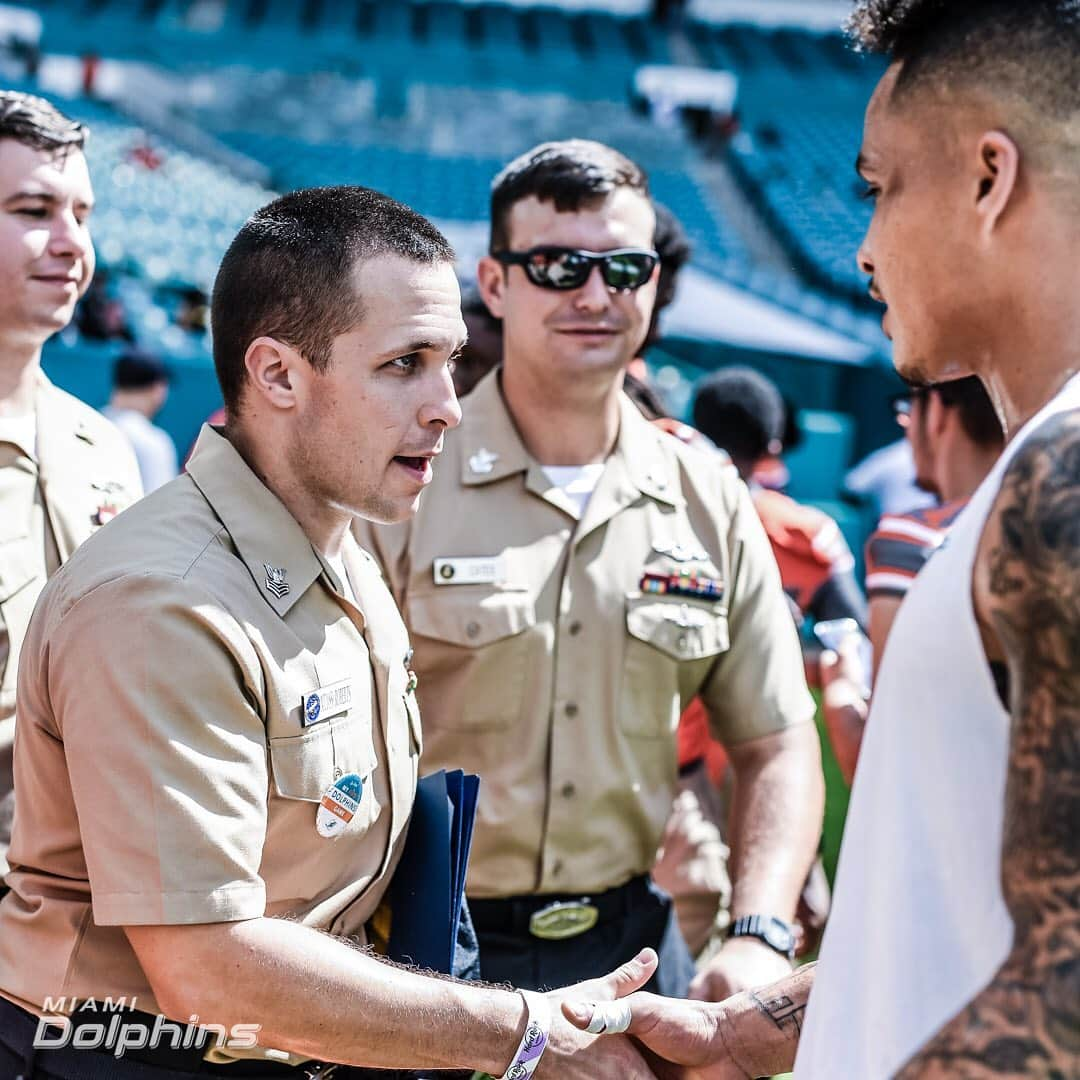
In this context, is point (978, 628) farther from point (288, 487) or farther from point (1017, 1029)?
point (288, 487)

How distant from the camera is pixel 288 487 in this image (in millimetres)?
1910

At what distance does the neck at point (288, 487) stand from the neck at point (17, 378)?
2.89 feet

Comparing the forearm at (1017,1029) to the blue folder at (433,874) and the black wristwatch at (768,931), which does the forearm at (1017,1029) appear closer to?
the blue folder at (433,874)

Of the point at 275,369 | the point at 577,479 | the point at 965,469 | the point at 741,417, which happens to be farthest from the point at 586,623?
the point at 741,417

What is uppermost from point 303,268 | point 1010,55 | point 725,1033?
point 1010,55

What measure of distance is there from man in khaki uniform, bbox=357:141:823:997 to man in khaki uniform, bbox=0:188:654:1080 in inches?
21.4

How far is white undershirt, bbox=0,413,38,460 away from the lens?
2510 millimetres

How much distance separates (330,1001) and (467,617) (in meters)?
1.03

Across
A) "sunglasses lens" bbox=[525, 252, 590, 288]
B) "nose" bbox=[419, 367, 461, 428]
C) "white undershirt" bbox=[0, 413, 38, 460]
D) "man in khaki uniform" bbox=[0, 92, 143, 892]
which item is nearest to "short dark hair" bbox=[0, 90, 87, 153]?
"man in khaki uniform" bbox=[0, 92, 143, 892]

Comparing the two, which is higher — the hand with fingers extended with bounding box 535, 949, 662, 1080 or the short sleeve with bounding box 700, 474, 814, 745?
the short sleeve with bounding box 700, 474, 814, 745

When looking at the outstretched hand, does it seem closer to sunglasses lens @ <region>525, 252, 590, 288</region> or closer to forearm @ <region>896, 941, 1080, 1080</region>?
forearm @ <region>896, 941, 1080, 1080</region>

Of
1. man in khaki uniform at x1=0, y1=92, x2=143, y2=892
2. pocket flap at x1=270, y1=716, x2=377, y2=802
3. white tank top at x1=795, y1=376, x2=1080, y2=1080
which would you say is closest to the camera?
white tank top at x1=795, y1=376, x2=1080, y2=1080

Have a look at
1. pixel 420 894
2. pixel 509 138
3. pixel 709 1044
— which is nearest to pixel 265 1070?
pixel 420 894

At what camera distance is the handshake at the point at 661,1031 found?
1.84 metres
